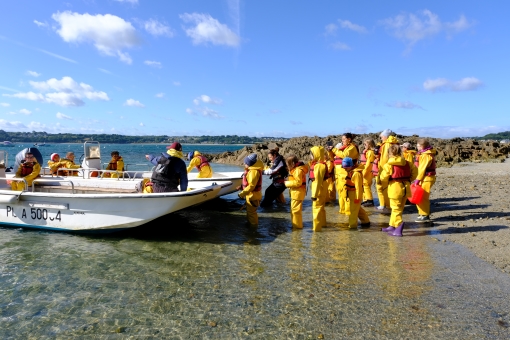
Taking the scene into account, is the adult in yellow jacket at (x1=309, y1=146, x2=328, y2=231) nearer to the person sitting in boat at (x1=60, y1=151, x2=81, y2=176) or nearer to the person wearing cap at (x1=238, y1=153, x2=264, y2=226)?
the person wearing cap at (x1=238, y1=153, x2=264, y2=226)

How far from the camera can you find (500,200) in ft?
33.5

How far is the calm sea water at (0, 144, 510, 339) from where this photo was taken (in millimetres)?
3764

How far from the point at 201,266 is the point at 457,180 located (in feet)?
45.6

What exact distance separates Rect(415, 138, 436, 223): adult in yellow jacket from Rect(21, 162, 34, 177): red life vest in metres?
8.76

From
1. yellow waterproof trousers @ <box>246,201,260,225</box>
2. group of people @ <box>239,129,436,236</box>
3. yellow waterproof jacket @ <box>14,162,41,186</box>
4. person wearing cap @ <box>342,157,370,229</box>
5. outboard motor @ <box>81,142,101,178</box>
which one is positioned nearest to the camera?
group of people @ <box>239,129,436,236</box>

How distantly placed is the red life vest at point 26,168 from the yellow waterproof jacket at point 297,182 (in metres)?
5.99

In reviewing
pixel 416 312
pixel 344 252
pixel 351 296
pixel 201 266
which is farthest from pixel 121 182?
pixel 416 312

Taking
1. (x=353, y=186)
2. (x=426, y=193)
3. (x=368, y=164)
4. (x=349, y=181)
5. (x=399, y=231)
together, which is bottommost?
(x=399, y=231)

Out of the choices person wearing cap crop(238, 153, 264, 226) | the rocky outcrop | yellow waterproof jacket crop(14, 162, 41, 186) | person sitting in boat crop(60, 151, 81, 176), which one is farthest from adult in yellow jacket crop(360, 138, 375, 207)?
the rocky outcrop

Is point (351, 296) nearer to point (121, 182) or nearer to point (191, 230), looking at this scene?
point (191, 230)

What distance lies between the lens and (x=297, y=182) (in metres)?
7.30

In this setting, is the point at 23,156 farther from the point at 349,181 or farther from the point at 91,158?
the point at 349,181

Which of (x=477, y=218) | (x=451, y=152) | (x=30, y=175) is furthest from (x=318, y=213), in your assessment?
(x=451, y=152)

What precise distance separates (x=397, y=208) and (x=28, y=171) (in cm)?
829
